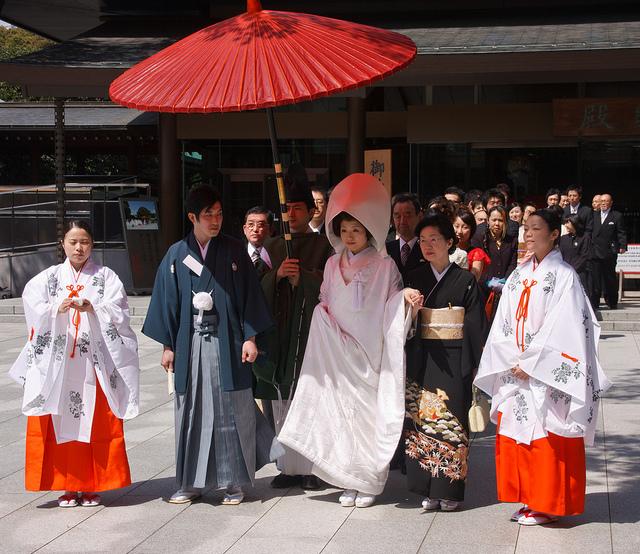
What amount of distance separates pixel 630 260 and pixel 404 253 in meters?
10.7

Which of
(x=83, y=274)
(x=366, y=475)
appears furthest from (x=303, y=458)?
(x=83, y=274)

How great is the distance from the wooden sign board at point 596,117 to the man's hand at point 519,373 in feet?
38.8

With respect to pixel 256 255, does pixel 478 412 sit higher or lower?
lower

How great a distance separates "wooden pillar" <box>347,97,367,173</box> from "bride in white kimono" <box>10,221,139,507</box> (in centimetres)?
1139

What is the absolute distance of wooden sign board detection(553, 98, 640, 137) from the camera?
51.4 ft

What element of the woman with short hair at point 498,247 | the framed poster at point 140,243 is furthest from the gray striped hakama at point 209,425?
the framed poster at point 140,243

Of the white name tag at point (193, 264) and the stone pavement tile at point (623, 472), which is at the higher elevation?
the white name tag at point (193, 264)

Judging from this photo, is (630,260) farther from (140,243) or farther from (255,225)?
(255,225)

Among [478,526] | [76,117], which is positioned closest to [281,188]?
[478,526]

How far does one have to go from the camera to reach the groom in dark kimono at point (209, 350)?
17.3 feet

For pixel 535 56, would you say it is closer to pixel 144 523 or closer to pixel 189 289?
pixel 189 289

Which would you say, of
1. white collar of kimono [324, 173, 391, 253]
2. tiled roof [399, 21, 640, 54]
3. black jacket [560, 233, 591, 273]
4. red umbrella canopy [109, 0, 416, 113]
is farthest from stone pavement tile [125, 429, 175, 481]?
tiled roof [399, 21, 640, 54]

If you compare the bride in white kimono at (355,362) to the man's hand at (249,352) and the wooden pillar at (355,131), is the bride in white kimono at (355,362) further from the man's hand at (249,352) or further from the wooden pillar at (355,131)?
the wooden pillar at (355,131)

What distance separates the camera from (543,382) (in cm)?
478
